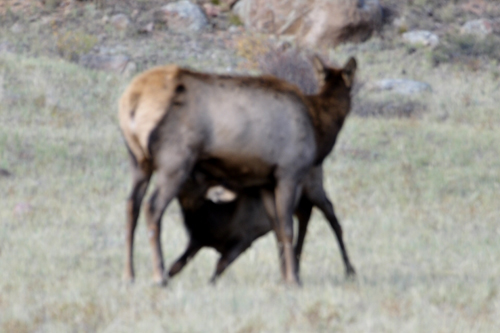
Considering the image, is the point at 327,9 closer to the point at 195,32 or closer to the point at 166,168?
the point at 195,32

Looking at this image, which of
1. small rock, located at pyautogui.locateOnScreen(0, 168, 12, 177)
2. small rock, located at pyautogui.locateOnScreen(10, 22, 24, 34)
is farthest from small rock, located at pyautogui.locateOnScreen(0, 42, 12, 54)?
small rock, located at pyautogui.locateOnScreen(0, 168, 12, 177)

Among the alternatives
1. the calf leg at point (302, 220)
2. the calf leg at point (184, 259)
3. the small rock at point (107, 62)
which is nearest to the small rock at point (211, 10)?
the small rock at point (107, 62)

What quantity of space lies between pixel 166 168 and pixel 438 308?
2.11 meters

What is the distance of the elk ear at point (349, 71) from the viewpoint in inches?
272

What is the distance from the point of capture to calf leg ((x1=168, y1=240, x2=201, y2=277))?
6.39m

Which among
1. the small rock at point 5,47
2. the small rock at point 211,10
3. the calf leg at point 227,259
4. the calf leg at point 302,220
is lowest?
the small rock at point 211,10

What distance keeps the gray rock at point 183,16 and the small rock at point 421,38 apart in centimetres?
572

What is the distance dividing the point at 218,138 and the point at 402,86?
12826 mm

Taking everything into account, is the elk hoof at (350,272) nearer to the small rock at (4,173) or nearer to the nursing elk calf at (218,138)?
the nursing elk calf at (218,138)

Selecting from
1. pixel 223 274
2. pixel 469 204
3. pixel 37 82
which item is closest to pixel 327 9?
pixel 37 82

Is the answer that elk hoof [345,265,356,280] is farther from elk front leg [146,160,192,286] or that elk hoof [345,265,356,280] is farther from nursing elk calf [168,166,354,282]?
elk front leg [146,160,192,286]

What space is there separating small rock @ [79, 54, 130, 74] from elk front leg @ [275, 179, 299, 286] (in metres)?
13.6

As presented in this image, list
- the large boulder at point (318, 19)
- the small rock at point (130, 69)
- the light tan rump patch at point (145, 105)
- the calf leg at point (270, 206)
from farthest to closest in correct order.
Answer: the large boulder at point (318, 19), the small rock at point (130, 69), the calf leg at point (270, 206), the light tan rump patch at point (145, 105)

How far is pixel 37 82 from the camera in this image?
49.3ft
